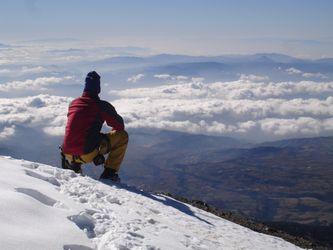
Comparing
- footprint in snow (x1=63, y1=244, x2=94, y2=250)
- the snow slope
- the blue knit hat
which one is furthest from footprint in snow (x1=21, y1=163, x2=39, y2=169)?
footprint in snow (x1=63, y1=244, x2=94, y2=250)

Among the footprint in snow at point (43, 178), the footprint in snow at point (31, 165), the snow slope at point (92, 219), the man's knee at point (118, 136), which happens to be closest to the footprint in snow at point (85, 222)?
the snow slope at point (92, 219)

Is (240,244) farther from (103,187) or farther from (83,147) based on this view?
(83,147)

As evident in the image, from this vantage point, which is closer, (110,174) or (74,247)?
(74,247)

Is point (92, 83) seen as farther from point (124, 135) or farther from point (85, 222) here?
point (85, 222)

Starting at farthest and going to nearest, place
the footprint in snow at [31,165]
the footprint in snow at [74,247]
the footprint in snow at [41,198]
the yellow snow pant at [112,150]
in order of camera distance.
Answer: the yellow snow pant at [112,150] < the footprint in snow at [31,165] < the footprint in snow at [41,198] < the footprint in snow at [74,247]

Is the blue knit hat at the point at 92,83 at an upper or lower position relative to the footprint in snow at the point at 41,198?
upper

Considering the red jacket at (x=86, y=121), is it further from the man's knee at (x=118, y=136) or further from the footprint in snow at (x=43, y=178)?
the footprint in snow at (x=43, y=178)

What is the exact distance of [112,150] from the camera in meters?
15.5

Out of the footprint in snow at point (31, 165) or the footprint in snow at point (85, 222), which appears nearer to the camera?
the footprint in snow at point (85, 222)

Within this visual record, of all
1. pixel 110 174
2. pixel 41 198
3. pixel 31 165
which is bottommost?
pixel 110 174

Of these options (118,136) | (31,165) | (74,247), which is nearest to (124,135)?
(118,136)

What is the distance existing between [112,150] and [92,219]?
5991mm

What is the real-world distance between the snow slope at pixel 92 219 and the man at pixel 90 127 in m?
0.90

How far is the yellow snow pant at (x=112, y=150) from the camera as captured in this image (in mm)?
15062
